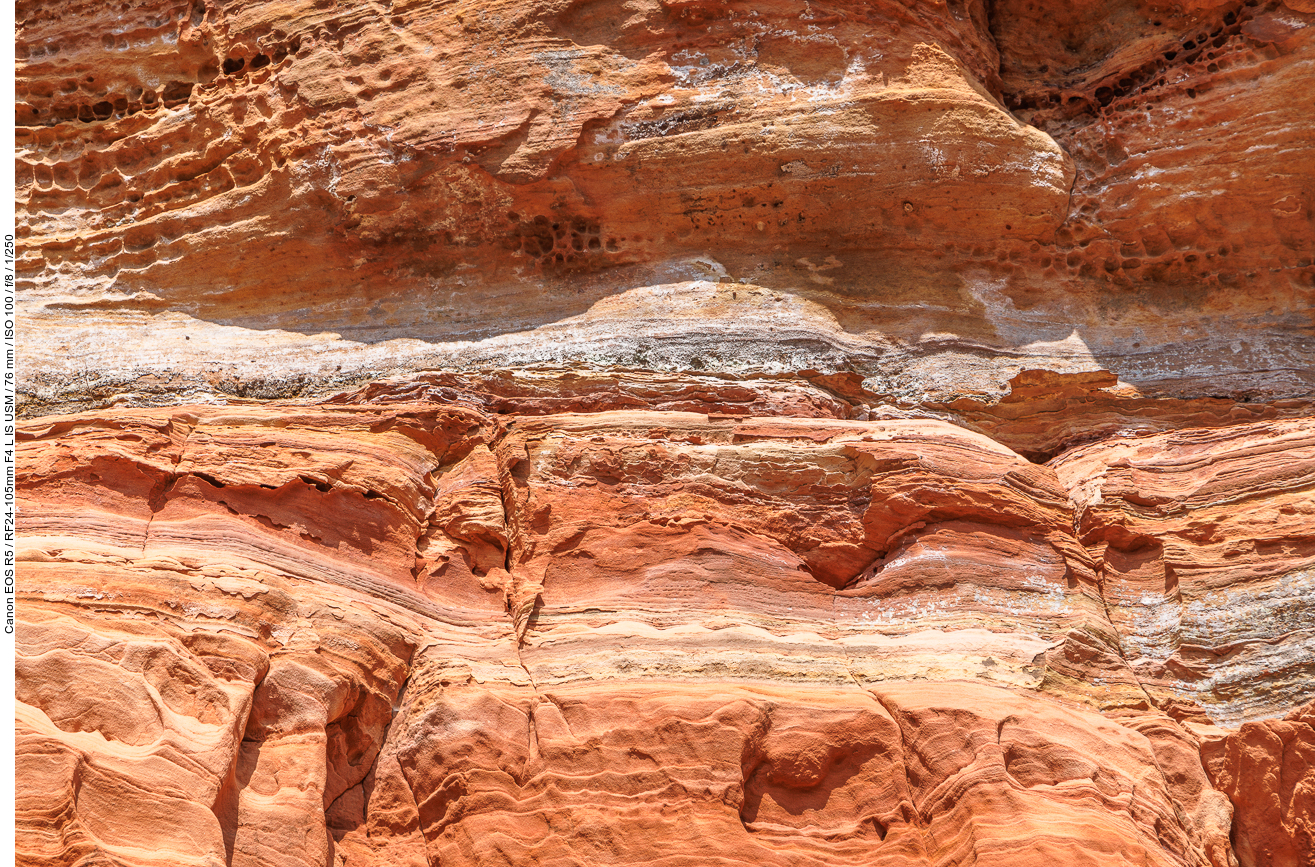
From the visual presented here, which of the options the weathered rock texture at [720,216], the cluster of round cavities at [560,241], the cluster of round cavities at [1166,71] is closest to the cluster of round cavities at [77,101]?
the weathered rock texture at [720,216]

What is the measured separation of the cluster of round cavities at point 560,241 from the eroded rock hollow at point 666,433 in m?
0.04

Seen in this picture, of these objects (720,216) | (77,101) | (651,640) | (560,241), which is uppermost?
(77,101)

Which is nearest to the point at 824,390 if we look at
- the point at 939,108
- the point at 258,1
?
the point at 939,108

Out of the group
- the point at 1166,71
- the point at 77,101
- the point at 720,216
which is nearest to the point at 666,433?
the point at 720,216

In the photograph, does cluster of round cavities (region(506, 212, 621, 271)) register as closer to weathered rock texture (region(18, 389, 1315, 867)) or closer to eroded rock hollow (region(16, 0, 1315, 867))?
eroded rock hollow (region(16, 0, 1315, 867))

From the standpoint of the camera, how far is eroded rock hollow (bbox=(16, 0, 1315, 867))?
4820mm

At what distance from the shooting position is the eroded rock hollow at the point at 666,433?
4820 millimetres

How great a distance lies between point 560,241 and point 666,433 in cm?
184

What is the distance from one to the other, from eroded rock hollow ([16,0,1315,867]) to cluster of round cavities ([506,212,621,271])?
0.04m

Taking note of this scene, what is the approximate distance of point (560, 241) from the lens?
7312mm

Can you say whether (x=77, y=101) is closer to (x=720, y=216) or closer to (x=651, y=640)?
(x=720, y=216)

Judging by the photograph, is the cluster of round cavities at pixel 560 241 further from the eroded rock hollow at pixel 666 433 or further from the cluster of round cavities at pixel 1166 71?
the cluster of round cavities at pixel 1166 71

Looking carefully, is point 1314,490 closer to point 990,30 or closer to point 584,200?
point 990,30

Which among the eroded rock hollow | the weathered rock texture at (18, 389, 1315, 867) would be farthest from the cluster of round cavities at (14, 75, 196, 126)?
the weathered rock texture at (18, 389, 1315, 867)
